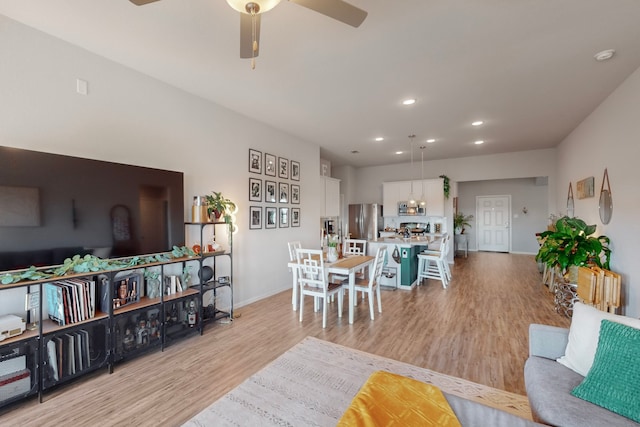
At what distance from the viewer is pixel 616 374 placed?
1384 millimetres

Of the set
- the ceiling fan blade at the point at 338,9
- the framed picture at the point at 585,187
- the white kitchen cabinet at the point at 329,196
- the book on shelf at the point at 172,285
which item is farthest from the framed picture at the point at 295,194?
the framed picture at the point at 585,187

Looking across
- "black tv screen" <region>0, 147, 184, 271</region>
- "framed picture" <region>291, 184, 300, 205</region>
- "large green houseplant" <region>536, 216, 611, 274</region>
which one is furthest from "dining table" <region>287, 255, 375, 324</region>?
"large green houseplant" <region>536, 216, 611, 274</region>

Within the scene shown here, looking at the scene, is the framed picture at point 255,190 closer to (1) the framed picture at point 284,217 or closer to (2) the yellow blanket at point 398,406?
(1) the framed picture at point 284,217

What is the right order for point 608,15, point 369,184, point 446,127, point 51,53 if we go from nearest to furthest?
1. point 608,15
2. point 51,53
3. point 446,127
4. point 369,184

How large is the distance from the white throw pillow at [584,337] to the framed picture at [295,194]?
4320 mm

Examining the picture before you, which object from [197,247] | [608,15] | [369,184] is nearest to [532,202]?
[369,184]

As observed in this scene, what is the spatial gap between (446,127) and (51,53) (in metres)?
5.23

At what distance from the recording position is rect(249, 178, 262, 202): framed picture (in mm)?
4453

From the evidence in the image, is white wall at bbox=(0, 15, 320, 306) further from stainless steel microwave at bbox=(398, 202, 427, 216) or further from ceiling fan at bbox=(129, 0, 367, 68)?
stainless steel microwave at bbox=(398, 202, 427, 216)

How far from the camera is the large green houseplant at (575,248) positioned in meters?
3.44

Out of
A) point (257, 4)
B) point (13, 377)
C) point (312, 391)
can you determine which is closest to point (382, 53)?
point (257, 4)

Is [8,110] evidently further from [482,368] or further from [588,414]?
[482,368]

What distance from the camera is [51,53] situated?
245 centimetres

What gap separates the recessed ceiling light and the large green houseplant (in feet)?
6.64
